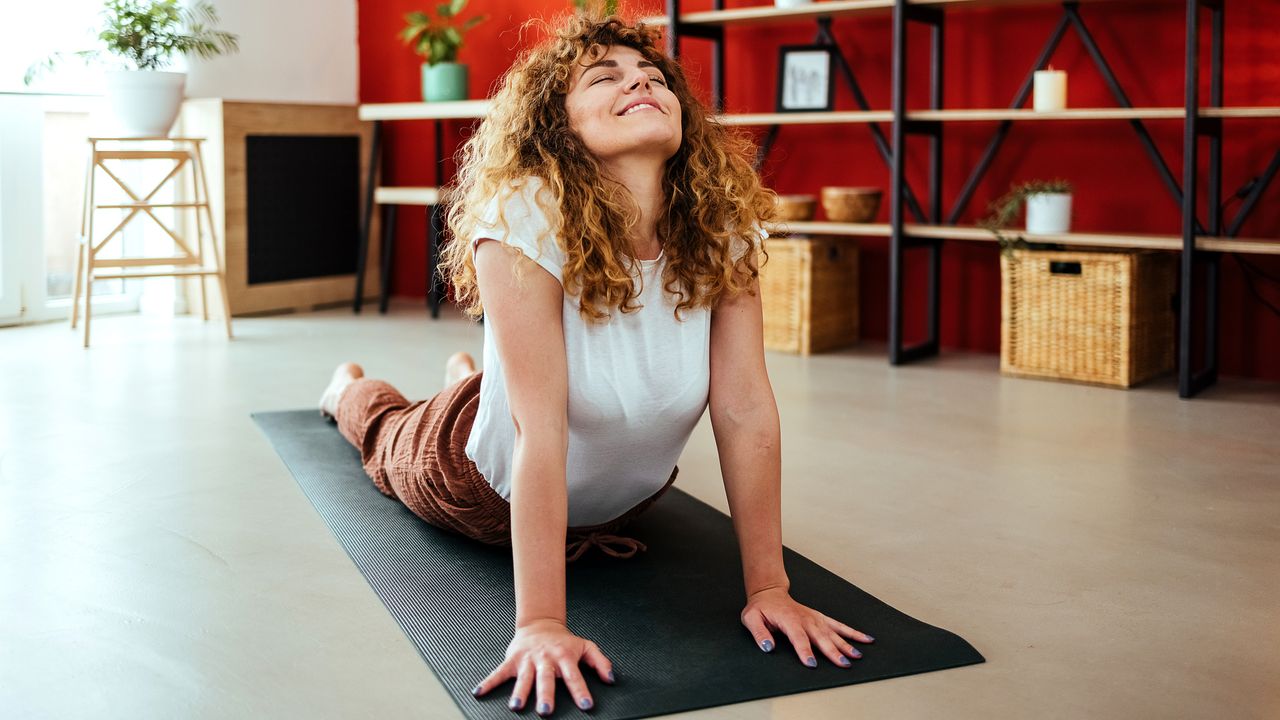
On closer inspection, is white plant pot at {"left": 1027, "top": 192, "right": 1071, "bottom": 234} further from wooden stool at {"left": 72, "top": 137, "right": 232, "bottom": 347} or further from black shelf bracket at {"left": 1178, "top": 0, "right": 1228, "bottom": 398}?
wooden stool at {"left": 72, "top": 137, "right": 232, "bottom": 347}

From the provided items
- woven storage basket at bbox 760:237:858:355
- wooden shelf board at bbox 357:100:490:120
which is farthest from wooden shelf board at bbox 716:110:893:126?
wooden shelf board at bbox 357:100:490:120

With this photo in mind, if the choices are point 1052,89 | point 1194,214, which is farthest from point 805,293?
point 1194,214

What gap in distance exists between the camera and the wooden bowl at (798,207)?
412 cm

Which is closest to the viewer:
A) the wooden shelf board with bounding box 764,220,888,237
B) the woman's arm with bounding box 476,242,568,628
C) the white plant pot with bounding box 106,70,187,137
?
the woman's arm with bounding box 476,242,568,628

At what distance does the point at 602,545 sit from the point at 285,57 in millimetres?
3806

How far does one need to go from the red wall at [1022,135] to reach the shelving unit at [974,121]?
0.16 feet

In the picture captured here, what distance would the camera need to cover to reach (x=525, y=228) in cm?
160

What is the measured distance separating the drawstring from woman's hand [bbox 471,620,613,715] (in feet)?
1.32

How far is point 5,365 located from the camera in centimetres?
376

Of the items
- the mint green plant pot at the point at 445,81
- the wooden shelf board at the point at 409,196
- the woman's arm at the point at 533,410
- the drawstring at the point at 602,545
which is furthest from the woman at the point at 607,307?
the mint green plant pot at the point at 445,81

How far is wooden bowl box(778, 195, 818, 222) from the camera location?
412 cm

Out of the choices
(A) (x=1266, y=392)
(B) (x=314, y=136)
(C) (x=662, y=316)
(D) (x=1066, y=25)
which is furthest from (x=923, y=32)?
(C) (x=662, y=316)

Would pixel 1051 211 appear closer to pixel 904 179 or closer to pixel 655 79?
pixel 904 179

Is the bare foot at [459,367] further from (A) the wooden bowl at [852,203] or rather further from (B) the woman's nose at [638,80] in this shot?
(A) the wooden bowl at [852,203]
